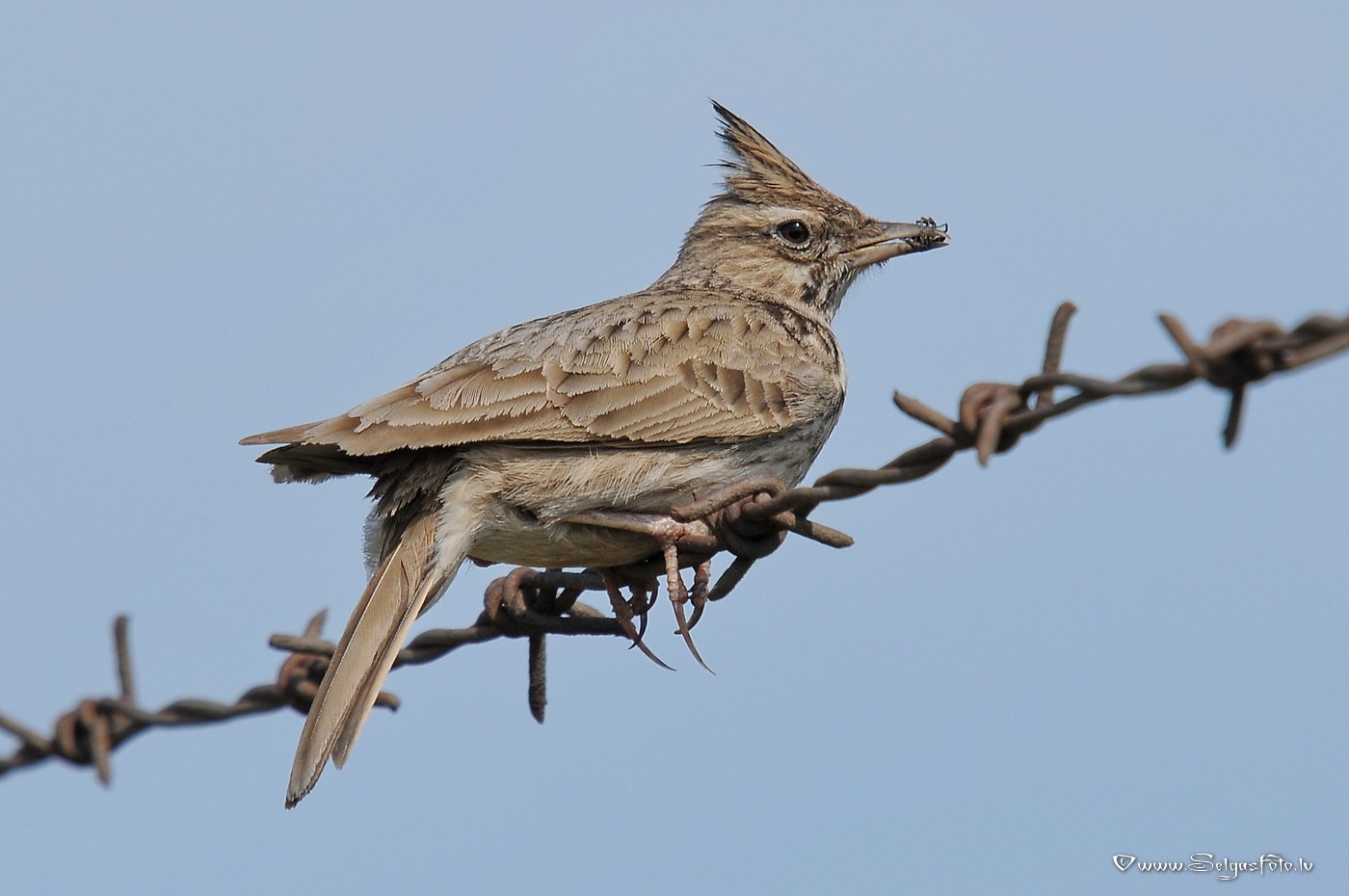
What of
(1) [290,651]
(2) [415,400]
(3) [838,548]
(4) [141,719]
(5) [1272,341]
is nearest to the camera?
(5) [1272,341]

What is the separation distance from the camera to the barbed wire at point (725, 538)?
3.19m

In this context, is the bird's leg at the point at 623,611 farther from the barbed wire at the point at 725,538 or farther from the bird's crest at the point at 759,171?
the bird's crest at the point at 759,171

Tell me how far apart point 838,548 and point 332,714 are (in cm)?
181

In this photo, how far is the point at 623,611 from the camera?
243 inches

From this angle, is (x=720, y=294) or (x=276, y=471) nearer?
(x=276, y=471)

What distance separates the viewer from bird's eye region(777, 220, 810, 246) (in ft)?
28.5

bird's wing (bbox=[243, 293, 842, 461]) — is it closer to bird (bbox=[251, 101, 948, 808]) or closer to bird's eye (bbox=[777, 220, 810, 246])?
bird (bbox=[251, 101, 948, 808])

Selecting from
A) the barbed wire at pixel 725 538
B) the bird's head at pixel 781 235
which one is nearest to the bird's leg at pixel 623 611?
the barbed wire at pixel 725 538

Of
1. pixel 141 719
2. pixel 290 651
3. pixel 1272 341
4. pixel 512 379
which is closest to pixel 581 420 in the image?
pixel 512 379

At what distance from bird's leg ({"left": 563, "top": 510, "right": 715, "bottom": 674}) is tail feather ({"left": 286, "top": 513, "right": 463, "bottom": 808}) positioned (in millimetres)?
558

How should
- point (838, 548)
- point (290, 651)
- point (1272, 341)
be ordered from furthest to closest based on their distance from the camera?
point (290, 651) → point (838, 548) → point (1272, 341)

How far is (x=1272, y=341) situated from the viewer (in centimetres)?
313

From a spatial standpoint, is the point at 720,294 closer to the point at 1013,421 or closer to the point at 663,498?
the point at 663,498

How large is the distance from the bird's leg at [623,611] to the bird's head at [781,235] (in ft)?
8.72
